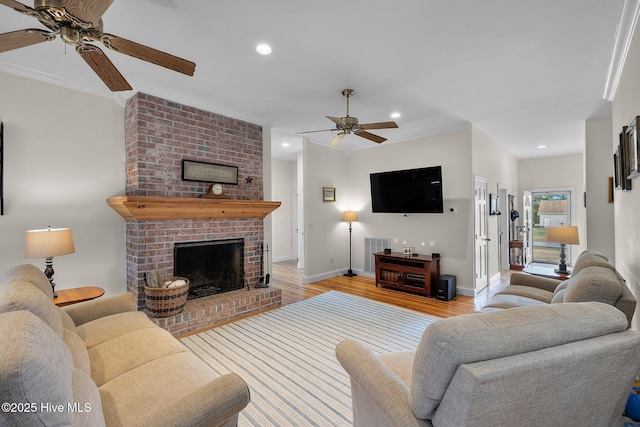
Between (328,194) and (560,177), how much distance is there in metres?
5.60

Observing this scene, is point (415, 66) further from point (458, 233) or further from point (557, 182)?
point (557, 182)

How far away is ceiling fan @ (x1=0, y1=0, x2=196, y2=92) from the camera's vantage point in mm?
1452

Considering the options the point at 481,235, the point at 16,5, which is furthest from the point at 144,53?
the point at 481,235

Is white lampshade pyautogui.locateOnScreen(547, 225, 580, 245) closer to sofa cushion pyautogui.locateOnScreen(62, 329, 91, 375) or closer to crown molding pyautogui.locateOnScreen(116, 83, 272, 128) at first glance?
crown molding pyautogui.locateOnScreen(116, 83, 272, 128)

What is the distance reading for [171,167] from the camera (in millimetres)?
3615

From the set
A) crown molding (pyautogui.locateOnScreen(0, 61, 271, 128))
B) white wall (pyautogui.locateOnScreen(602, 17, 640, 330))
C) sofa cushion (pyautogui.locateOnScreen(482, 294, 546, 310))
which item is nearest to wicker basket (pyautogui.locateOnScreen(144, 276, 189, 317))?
crown molding (pyautogui.locateOnScreen(0, 61, 271, 128))

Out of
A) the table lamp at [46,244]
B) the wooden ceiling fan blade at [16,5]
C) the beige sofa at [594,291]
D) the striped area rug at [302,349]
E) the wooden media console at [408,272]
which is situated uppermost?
the wooden ceiling fan blade at [16,5]

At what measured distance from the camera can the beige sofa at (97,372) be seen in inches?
30.0

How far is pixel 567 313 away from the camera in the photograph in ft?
3.63

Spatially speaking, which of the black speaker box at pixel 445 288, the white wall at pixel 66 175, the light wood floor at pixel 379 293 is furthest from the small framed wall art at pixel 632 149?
the white wall at pixel 66 175

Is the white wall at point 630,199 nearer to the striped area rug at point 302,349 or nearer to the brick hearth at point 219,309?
the striped area rug at point 302,349

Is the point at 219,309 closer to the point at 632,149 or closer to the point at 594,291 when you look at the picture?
the point at 594,291

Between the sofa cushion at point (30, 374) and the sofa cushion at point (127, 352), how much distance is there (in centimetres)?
84

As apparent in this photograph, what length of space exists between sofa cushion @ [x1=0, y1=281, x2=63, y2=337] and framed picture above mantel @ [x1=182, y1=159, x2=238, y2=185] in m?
2.38
